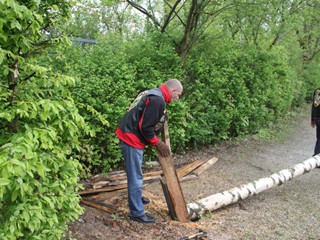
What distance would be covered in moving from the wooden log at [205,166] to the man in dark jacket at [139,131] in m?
2.55

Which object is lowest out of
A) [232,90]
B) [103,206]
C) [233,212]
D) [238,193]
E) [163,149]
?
[233,212]

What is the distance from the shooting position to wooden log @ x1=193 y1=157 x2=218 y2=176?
679 cm

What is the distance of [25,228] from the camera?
2643 mm

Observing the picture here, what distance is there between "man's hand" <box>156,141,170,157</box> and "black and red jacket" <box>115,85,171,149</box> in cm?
12

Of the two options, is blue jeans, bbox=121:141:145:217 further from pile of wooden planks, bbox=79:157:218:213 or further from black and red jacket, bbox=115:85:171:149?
pile of wooden planks, bbox=79:157:218:213

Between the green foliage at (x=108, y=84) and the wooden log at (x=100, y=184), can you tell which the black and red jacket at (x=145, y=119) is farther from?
the wooden log at (x=100, y=184)

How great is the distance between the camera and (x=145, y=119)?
162 inches

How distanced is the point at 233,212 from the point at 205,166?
6.60ft

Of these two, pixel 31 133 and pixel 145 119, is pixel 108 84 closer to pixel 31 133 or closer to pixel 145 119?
pixel 145 119

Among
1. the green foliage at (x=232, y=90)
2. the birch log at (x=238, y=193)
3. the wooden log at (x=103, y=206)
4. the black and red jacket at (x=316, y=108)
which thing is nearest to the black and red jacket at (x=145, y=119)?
the wooden log at (x=103, y=206)

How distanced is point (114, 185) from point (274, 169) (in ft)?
12.4

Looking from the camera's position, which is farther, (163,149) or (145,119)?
(163,149)

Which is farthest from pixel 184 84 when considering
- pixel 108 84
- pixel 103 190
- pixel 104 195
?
pixel 104 195

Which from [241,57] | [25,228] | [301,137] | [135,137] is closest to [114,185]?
[135,137]
